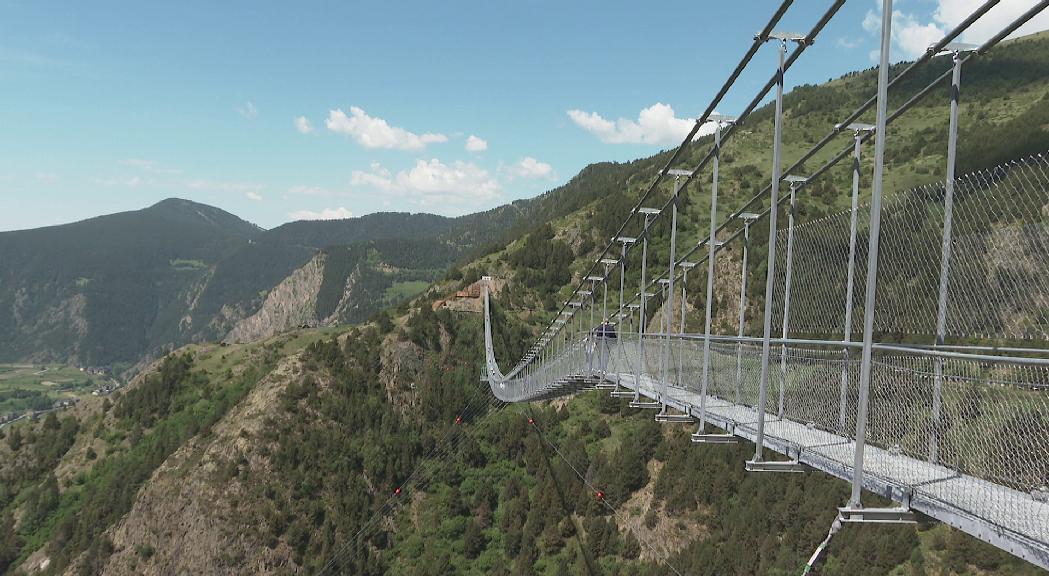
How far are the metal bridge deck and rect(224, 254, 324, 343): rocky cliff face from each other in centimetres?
17236

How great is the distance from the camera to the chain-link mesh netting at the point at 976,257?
6328mm

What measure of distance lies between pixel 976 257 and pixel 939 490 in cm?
294

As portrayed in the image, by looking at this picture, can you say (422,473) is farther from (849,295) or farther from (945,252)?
(945,252)

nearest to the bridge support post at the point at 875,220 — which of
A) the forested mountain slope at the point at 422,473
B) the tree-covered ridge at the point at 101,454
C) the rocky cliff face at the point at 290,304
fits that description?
the forested mountain slope at the point at 422,473

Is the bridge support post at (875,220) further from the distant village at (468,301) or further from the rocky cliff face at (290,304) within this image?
the rocky cliff face at (290,304)

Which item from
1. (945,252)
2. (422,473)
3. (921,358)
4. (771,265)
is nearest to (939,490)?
(921,358)

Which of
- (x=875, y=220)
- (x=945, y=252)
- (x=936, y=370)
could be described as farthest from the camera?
(x=945, y=252)

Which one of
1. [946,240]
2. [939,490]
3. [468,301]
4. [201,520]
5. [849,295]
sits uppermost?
[946,240]

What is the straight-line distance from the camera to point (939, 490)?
5.48 meters

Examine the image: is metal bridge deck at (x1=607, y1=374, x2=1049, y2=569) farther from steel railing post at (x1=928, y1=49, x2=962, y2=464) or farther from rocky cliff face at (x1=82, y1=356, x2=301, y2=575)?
rocky cliff face at (x1=82, y1=356, x2=301, y2=575)

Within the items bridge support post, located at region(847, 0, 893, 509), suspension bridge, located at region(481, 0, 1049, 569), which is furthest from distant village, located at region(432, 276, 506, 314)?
bridge support post, located at region(847, 0, 893, 509)

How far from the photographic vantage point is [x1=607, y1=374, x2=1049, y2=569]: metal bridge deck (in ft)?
15.4

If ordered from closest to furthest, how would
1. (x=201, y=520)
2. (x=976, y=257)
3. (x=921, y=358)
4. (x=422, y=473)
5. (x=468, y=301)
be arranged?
1. (x=921, y=358)
2. (x=976, y=257)
3. (x=201, y=520)
4. (x=422, y=473)
5. (x=468, y=301)

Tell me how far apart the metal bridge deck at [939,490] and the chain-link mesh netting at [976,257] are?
57.5 inches
